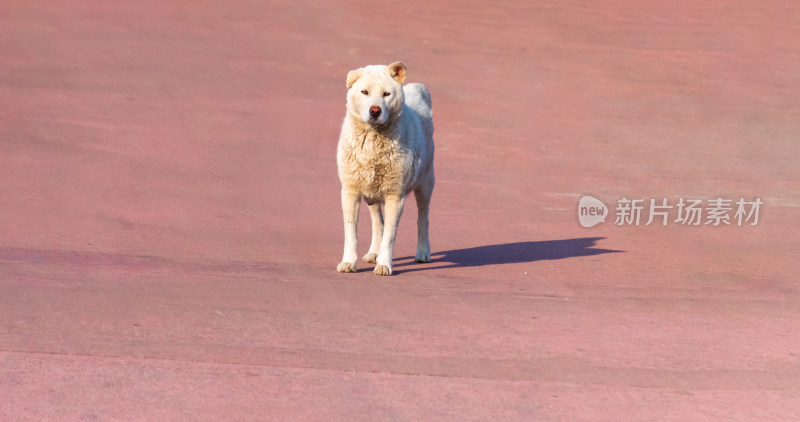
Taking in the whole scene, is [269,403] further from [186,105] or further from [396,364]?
[186,105]

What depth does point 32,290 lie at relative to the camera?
7.76 meters

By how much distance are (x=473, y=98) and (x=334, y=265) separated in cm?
1433

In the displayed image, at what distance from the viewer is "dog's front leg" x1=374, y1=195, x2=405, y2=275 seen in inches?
361

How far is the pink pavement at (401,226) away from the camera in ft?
19.1

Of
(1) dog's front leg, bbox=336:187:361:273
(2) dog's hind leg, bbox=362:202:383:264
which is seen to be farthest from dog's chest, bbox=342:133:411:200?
(2) dog's hind leg, bbox=362:202:383:264

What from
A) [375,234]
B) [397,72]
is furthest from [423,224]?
[397,72]

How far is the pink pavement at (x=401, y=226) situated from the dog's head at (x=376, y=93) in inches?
50.7

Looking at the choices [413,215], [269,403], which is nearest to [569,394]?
[269,403]

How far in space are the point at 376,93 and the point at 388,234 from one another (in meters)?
1.16

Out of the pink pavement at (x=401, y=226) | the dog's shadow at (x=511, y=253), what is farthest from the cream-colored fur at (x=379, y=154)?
the dog's shadow at (x=511, y=253)

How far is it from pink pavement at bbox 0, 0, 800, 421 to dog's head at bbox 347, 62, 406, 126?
1.29 m

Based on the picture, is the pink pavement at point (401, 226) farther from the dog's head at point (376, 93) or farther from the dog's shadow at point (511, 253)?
the dog's head at point (376, 93)

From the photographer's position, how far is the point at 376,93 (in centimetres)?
888

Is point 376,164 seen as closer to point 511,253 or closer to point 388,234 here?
point 388,234
